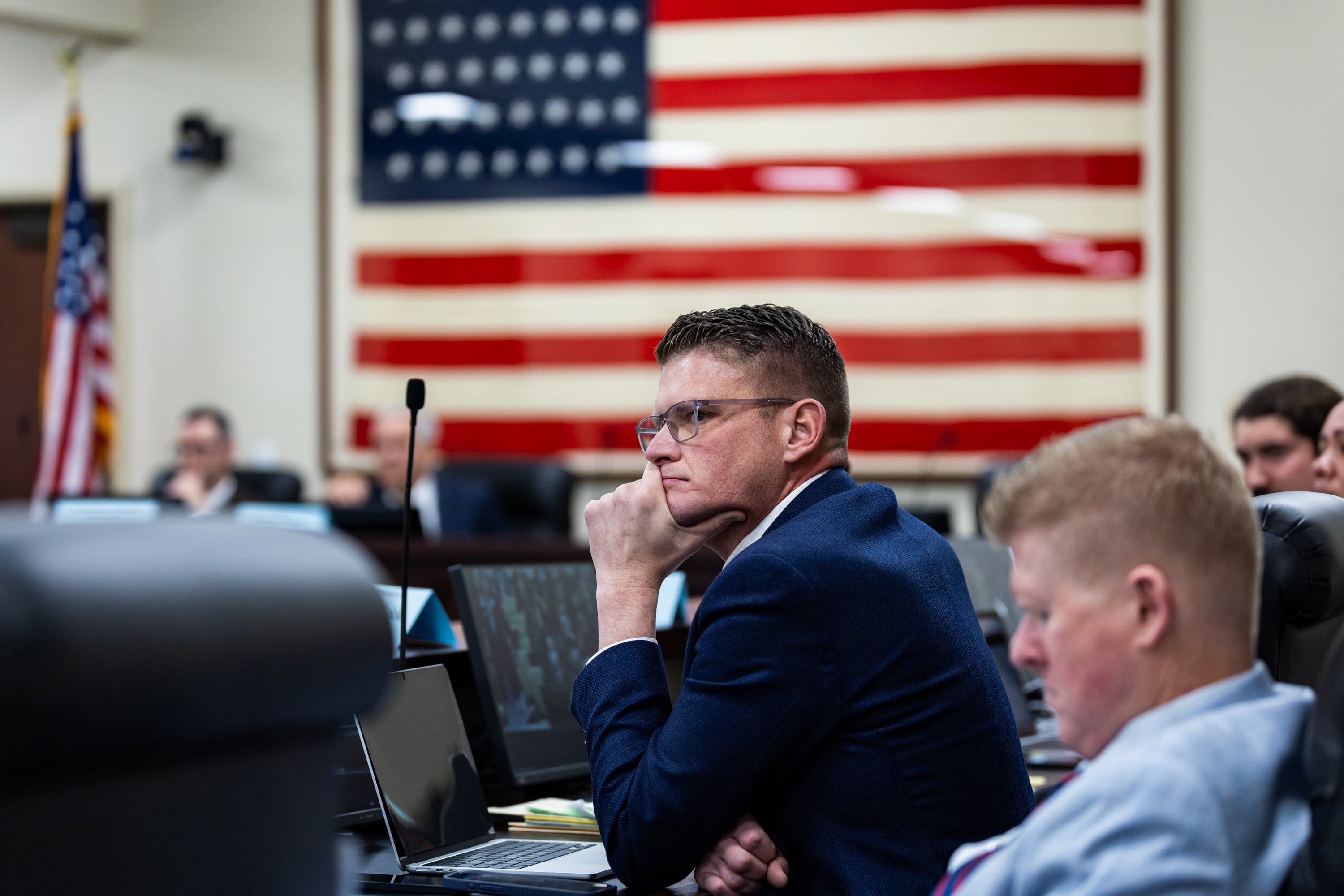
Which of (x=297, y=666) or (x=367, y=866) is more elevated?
(x=297, y=666)

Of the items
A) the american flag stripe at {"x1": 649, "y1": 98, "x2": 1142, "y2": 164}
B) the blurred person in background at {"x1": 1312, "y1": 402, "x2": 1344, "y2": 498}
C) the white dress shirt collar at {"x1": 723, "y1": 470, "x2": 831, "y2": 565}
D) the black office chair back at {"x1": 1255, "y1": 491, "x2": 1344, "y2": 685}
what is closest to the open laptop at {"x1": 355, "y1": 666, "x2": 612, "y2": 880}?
the white dress shirt collar at {"x1": 723, "y1": 470, "x2": 831, "y2": 565}

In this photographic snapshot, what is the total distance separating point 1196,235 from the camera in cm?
617

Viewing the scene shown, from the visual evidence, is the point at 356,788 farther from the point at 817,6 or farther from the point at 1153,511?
the point at 817,6

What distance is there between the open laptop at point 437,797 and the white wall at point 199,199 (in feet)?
19.0

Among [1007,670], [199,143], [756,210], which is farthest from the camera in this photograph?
[199,143]

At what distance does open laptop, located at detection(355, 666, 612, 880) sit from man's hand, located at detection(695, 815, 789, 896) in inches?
5.9

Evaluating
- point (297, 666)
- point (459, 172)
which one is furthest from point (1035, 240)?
point (297, 666)

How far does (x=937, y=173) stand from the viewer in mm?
6449

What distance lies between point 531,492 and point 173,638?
5.60 metres

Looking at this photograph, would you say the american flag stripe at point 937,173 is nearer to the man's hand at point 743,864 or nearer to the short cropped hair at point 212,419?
the short cropped hair at point 212,419

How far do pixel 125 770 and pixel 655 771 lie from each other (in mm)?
960

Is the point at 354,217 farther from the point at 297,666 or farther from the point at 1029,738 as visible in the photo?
the point at 297,666

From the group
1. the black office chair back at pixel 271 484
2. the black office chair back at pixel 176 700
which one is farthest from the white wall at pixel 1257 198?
the black office chair back at pixel 176 700

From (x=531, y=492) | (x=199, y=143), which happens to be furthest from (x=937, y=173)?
(x=199, y=143)
